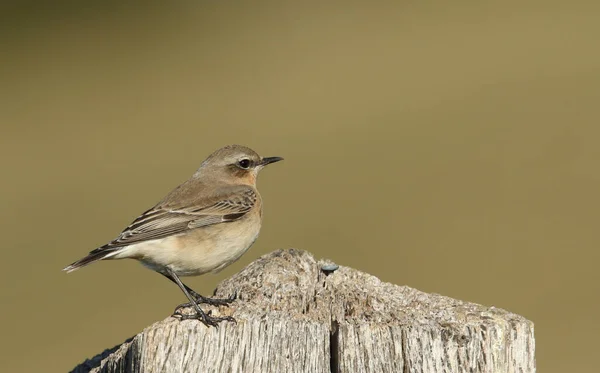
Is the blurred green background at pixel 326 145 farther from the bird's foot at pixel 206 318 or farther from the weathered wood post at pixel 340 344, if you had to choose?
the bird's foot at pixel 206 318

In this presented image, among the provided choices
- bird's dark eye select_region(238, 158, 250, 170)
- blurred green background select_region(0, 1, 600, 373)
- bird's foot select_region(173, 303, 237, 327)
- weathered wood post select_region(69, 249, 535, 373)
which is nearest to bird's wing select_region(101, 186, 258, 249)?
bird's dark eye select_region(238, 158, 250, 170)

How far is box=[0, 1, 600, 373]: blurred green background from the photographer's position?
17653 millimetres

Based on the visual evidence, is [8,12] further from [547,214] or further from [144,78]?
[547,214]

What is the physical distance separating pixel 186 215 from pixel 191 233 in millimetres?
212

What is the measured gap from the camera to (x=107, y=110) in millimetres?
30375

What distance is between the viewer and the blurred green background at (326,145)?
17.7 meters

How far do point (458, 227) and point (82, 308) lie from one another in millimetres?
7503

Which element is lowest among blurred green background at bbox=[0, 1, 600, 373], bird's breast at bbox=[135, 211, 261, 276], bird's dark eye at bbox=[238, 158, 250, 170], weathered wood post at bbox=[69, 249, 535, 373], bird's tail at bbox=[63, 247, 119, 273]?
weathered wood post at bbox=[69, 249, 535, 373]

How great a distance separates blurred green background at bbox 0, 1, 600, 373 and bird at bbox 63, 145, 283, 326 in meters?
7.16

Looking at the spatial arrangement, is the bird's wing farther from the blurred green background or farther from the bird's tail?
the blurred green background

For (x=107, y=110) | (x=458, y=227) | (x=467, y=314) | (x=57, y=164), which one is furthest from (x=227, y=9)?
(x=467, y=314)

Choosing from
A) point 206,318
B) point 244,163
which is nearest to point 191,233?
point 244,163

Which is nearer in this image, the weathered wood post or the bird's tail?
the weathered wood post

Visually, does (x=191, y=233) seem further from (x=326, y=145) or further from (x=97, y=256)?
(x=326, y=145)
